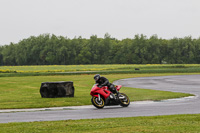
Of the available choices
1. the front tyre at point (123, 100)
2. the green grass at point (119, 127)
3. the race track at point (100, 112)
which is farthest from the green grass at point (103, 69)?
the green grass at point (119, 127)

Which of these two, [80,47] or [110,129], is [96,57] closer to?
[80,47]

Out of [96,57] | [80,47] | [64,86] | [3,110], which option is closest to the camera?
[3,110]

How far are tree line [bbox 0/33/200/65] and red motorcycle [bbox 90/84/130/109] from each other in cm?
11246

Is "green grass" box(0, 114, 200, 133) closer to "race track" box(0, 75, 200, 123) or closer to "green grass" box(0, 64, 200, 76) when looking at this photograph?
"race track" box(0, 75, 200, 123)

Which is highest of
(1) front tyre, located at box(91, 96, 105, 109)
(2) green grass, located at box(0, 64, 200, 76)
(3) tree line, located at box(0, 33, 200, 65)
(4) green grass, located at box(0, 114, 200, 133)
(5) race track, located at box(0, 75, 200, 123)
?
(3) tree line, located at box(0, 33, 200, 65)

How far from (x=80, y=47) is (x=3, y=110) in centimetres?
12504

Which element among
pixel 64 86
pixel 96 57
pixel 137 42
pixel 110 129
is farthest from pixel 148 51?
pixel 110 129

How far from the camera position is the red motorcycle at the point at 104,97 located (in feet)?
55.0

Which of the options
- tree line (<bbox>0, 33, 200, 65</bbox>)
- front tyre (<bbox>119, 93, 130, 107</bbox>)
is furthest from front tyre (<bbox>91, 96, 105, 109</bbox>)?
tree line (<bbox>0, 33, 200, 65</bbox>)

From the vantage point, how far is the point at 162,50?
140000 millimetres

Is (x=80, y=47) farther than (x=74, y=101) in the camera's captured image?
Yes

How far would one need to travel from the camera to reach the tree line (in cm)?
13238

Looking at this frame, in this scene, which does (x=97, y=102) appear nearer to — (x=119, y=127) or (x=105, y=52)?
(x=119, y=127)

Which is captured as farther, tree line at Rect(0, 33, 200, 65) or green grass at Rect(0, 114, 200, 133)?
tree line at Rect(0, 33, 200, 65)
